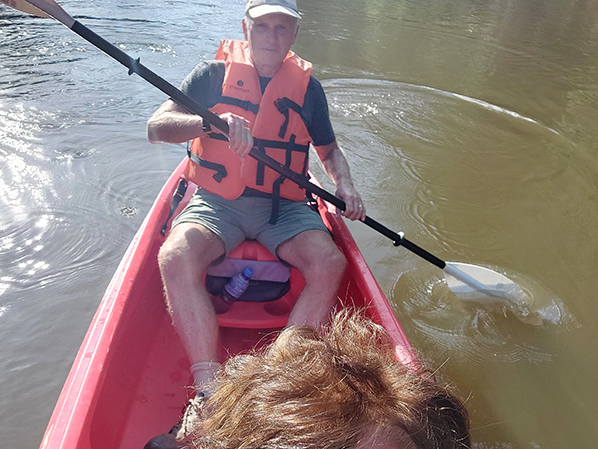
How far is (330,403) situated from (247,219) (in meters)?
1.64

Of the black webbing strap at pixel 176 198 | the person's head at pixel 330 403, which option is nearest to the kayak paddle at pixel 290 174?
the black webbing strap at pixel 176 198

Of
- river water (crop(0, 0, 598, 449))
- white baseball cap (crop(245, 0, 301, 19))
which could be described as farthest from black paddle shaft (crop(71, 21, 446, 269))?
river water (crop(0, 0, 598, 449))

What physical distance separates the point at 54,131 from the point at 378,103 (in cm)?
358

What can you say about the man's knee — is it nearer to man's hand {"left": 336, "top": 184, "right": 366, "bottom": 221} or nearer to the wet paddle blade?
man's hand {"left": 336, "top": 184, "right": 366, "bottom": 221}

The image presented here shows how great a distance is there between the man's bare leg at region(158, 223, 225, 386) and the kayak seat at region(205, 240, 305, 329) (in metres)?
0.10

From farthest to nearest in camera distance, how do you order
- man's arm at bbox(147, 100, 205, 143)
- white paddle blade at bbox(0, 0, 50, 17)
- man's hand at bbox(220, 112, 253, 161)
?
1. man's arm at bbox(147, 100, 205, 143)
2. man's hand at bbox(220, 112, 253, 161)
3. white paddle blade at bbox(0, 0, 50, 17)

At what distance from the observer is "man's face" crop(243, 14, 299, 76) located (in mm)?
2250

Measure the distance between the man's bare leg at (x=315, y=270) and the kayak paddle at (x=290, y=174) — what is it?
27 centimetres

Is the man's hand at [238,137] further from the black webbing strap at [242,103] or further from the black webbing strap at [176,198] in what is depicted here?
the black webbing strap at [176,198]

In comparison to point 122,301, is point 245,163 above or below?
above

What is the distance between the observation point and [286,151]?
7.64 feet

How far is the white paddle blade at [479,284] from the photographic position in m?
2.73

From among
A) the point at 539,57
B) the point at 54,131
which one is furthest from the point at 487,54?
the point at 54,131

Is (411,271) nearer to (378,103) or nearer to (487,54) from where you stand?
(378,103)
